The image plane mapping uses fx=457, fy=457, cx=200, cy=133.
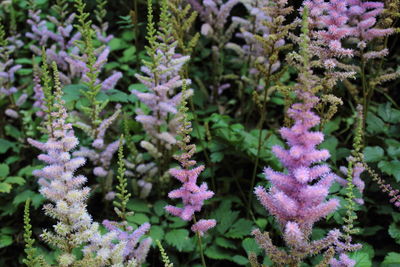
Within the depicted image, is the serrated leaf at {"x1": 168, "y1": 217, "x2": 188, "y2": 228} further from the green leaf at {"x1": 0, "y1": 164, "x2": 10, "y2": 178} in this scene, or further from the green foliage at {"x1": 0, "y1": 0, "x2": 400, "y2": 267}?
the green leaf at {"x1": 0, "y1": 164, "x2": 10, "y2": 178}

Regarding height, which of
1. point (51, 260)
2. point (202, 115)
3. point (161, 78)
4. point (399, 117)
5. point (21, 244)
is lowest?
point (21, 244)

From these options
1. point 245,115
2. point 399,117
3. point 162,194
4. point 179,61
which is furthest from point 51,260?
point 399,117

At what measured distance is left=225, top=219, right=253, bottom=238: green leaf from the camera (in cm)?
292

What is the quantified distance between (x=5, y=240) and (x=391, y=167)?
8.66 ft

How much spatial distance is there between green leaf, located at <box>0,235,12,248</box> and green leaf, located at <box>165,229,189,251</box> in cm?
114

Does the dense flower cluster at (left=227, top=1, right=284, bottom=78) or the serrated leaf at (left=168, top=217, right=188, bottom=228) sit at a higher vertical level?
the dense flower cluster at (left=227, top=1, right=284, bottom=78)

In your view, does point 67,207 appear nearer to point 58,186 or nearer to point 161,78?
point 58,186

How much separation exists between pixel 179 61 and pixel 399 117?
1.76 metres

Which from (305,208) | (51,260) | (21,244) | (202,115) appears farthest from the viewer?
(202,115)

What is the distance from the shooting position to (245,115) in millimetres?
4348

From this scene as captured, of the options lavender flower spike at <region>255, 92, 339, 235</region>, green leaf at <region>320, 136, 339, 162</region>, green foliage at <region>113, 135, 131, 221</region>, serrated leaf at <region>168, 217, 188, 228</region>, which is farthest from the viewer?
green leaf at <region>320, 136, 339, 162</region>

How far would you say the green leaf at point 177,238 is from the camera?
2.81 metres

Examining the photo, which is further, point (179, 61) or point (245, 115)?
point (245, 115)

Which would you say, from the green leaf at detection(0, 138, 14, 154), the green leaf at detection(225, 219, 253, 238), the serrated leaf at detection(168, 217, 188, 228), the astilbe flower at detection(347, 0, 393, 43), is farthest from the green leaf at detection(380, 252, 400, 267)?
the green leaf at detection(0, 138, 14, 154)
